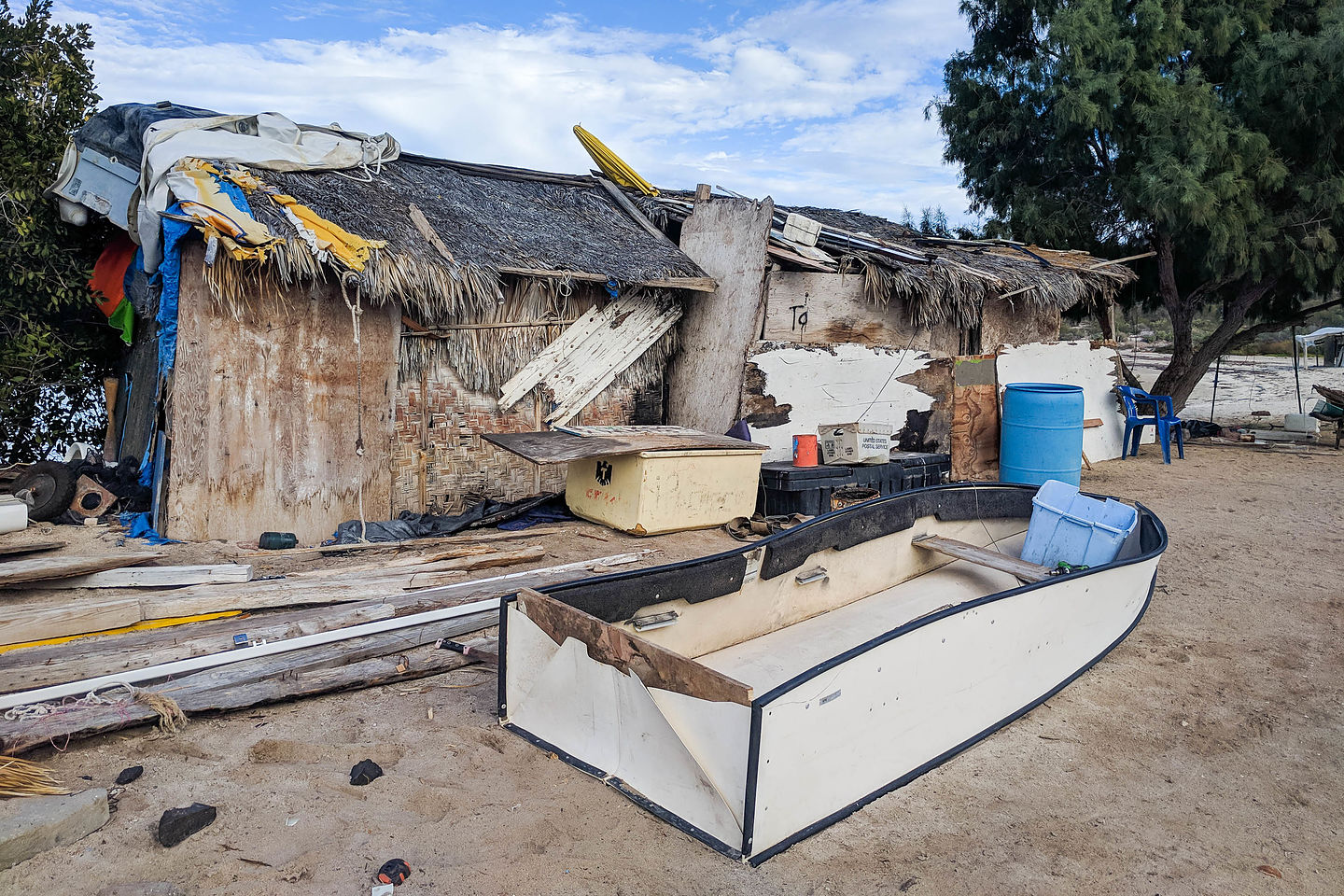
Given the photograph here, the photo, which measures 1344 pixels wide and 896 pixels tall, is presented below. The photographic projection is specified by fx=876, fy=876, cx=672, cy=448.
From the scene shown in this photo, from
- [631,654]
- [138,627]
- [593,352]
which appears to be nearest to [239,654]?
[138,627]

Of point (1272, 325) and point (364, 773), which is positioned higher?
point (1272, 325)

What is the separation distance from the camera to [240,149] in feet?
22.5

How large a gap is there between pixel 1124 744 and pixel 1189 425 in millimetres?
12216

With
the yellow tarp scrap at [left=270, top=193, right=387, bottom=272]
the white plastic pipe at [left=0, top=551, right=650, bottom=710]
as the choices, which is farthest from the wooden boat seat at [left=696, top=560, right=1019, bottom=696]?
the yellow tarp scrap at [left=270, top=193, right=387, bottom=272]

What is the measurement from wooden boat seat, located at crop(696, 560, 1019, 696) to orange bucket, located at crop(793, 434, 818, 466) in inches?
92.2

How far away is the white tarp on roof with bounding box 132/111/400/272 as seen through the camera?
20.7ft

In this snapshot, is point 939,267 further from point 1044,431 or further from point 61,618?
point 61,618

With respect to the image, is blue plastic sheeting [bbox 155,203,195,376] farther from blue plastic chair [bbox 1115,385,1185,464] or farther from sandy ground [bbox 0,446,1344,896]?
blue plastic chair [bbox 1115,385,1185,464]

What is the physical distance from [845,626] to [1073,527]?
2.01 metres

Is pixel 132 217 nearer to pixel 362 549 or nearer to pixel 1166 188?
pixel 362 549

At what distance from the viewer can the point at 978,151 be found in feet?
48.8

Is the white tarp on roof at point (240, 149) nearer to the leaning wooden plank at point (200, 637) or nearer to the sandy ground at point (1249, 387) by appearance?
the leaning wooden plank at point (200, 637)

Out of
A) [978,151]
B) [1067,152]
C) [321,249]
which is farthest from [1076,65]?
[321,249]

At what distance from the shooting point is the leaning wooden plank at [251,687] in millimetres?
3430
